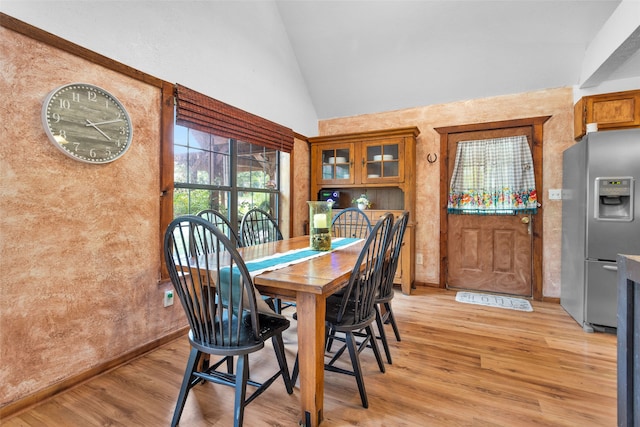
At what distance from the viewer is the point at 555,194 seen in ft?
10.5

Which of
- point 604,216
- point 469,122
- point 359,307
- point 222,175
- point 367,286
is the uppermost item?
point 469,122

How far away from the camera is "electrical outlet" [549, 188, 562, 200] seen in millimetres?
3195

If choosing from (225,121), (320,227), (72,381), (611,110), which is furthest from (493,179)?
(72,381)

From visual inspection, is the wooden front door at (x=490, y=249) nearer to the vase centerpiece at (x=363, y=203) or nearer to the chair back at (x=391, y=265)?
the vase centerpiece at (x=363, y=203)

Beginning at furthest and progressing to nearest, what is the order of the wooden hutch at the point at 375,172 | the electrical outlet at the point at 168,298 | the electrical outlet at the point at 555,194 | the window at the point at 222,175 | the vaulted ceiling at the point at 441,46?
the wooden hutch at the point at 375,172 < the electrical outlet at the point at 555,194 < the vaulted ceiling at the point at 441,46 < the window at the point at 222,175 < the electrical outlet at the point at 168,298

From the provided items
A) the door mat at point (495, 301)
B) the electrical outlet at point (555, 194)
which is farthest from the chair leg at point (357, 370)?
the electrical outlet at point (555, 194)

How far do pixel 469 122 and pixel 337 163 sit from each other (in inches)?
65.5

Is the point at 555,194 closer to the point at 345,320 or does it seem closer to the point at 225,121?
the point at 345,320

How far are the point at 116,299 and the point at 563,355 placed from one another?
3.06 metres

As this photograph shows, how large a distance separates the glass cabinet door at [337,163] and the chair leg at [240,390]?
2.86m

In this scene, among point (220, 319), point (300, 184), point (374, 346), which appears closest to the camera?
point (220, 319)

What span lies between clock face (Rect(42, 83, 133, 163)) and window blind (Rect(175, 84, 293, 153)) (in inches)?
19.1

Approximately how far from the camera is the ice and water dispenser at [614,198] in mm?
2379

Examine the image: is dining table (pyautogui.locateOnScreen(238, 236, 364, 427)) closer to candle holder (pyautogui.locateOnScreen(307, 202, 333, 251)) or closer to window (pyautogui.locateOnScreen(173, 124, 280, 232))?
candle holder (pyautogui.locateOnScreen(307, 202, 333, 251))
